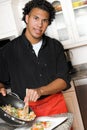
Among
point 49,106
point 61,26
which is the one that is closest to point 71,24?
point 61,26

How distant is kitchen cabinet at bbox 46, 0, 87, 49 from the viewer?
3119mm

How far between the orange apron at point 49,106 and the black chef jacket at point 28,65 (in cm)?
10

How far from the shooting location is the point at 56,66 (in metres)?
1.74

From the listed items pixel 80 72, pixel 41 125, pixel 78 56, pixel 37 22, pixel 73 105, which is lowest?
pixel 73 105

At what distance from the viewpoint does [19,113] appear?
132cm

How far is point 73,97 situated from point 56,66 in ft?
3.67

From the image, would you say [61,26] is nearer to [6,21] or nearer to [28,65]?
[6,21]

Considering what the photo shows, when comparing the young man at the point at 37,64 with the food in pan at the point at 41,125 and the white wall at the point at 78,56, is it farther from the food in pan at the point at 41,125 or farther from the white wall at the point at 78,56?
the white wall at the point at 78,56

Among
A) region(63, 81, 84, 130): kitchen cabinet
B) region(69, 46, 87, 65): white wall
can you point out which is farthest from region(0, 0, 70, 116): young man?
region(69, 46, 87, 65): white wall

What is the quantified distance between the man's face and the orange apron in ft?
1.36

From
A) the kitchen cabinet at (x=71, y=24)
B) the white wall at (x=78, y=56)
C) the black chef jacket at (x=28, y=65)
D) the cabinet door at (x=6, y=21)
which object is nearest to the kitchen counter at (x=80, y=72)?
the white wall at (x=78, y=56)

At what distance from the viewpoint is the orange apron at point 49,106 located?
162 centimetres

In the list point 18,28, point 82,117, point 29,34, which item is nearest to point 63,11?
point 18,28

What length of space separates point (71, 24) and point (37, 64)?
1544mm
